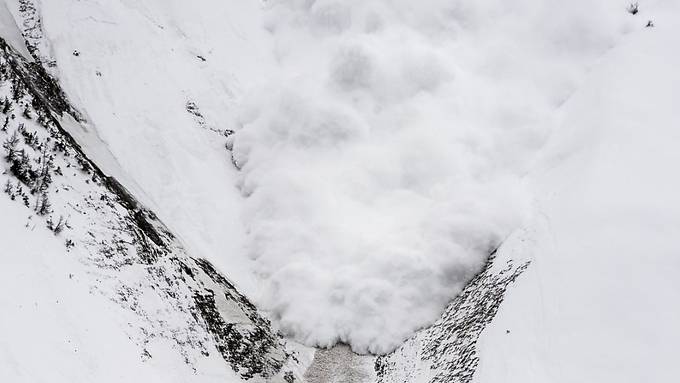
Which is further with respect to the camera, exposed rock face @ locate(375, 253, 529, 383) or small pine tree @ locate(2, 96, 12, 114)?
exposed rock face @ locate(375, 253, 529, 383)

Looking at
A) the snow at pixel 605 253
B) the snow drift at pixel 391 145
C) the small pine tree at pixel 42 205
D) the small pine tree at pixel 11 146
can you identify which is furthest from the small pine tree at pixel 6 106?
the snow at pixel 605 253

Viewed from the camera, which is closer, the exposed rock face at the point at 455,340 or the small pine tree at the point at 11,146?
the small pine tree at the point at 11,146

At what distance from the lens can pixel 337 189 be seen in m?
30.3

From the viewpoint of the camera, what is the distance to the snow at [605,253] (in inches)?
567

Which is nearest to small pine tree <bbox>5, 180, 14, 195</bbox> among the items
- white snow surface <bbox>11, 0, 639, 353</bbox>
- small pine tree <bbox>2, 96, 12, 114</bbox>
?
small pine tree <bbox>2, 96, 12, 114</bbox>

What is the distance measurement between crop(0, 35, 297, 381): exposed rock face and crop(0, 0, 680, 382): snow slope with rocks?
86mm

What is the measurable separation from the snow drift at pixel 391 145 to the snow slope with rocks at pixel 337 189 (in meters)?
0.13

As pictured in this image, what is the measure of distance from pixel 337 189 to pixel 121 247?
16144 millimetres

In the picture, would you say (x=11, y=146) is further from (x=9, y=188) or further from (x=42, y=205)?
(x=42, y=205)

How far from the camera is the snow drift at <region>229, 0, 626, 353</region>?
1007 inches

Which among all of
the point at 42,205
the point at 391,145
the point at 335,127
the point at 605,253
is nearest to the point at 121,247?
the point at 42,205

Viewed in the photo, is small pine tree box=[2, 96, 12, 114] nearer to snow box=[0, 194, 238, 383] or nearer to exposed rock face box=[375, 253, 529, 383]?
snow box=[0, 194, 238, 383]

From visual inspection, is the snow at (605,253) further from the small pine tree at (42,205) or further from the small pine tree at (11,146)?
the small pine tree at (11,146)

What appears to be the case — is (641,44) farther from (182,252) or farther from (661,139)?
(182,252)
